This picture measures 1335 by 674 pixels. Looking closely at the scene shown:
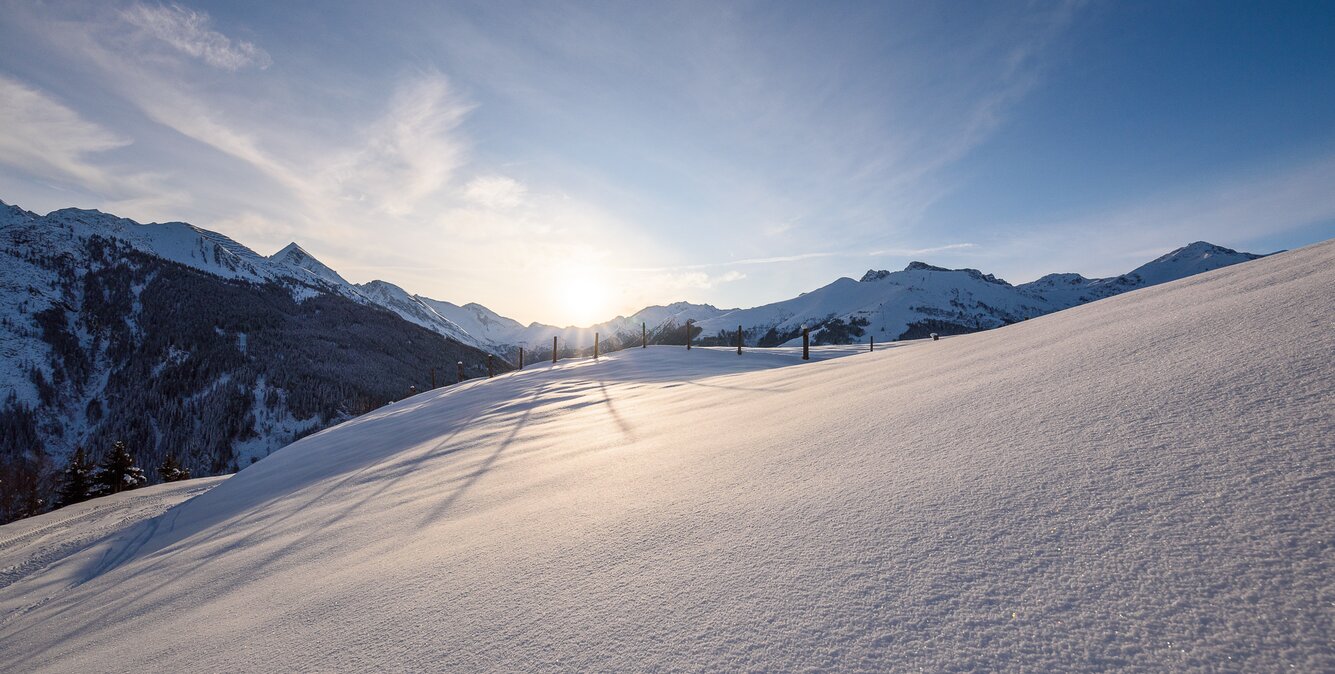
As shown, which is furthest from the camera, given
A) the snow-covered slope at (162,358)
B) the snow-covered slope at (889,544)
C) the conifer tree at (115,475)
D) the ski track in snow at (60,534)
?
the snow-covered slope at (162,358)

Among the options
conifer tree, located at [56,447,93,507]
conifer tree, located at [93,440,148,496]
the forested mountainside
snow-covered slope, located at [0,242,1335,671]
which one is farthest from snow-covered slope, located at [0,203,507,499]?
snow-covered slope, located at [0,242,1335,671]

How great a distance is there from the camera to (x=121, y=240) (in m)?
161

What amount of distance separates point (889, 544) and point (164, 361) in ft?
534

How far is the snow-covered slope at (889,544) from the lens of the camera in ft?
3.98

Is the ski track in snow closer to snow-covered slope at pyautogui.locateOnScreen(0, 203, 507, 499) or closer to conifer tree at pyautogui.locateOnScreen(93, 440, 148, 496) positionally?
conifer tree at pyautogui.locateOnScreen(93, 440, 148, 496)

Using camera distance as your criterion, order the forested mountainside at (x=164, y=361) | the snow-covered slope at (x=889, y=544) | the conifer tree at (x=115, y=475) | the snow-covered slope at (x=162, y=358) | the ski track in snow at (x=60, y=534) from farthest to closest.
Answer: the snow-covered slope at (x=162, y=358)
the forested mountainside at (x=164, y=361)
the conifer tree at (x=115, y=475)
the ski track in snow at (x=60, y=534)
the snow-covered slope at (x=889, y=544)

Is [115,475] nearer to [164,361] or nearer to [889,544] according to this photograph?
[889,544]

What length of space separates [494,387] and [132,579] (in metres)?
9.73

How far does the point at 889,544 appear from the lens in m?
1.68

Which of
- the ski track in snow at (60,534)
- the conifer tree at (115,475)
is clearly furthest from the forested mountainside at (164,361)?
the ski track in snow at (60,534)

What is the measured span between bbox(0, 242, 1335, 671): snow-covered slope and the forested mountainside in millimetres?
73544

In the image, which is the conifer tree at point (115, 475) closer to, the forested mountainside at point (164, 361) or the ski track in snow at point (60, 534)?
the ski track in snow at point (60, 534)

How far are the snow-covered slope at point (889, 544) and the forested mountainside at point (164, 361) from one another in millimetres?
73544

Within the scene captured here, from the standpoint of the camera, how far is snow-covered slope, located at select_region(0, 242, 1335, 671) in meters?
1.21
